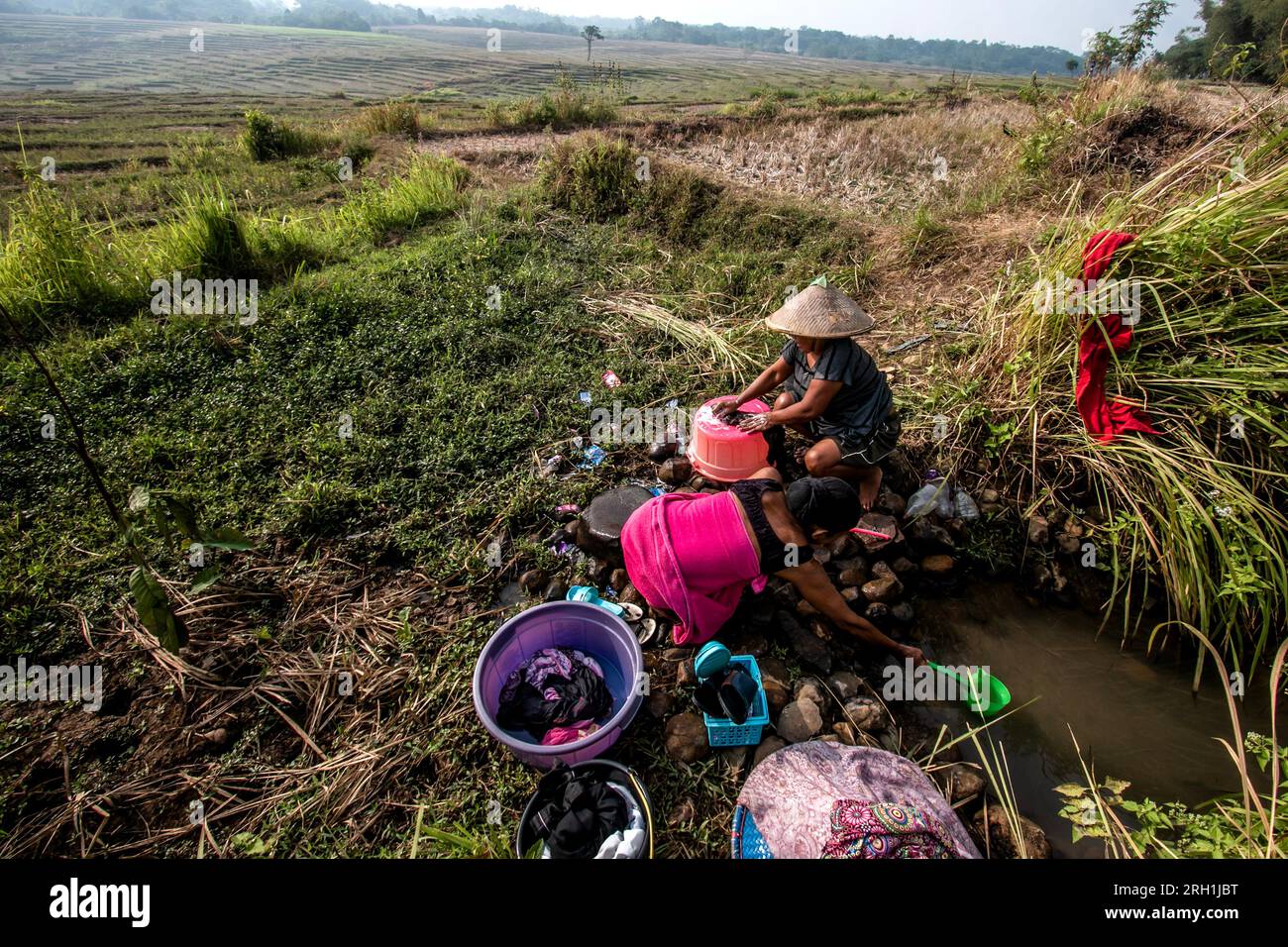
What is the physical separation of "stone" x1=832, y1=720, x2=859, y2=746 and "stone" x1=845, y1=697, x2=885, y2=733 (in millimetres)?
38

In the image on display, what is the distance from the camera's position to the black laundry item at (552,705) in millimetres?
2264

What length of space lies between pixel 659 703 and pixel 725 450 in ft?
4.96

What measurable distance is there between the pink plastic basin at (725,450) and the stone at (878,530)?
68 centimetres

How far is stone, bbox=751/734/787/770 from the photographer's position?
2.31m

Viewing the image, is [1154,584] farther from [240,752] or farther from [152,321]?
[152,321]

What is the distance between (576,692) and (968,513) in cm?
256

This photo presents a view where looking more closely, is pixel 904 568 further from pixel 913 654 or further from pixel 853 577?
pixel 913 654

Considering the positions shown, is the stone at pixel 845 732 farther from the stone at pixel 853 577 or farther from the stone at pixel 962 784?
the stone at pixel 853 577

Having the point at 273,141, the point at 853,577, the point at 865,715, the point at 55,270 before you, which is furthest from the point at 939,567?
the point at 273,141

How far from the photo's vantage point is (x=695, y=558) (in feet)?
8.17

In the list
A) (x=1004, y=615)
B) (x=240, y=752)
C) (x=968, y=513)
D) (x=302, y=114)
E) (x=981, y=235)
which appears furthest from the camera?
(x=302, y=114)

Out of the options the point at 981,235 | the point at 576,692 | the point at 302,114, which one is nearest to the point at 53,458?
the point at 576,692

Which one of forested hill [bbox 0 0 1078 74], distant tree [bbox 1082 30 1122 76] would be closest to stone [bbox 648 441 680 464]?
distant tree [bbox 1082 30 1122 76]

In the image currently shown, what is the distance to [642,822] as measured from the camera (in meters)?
1.90
